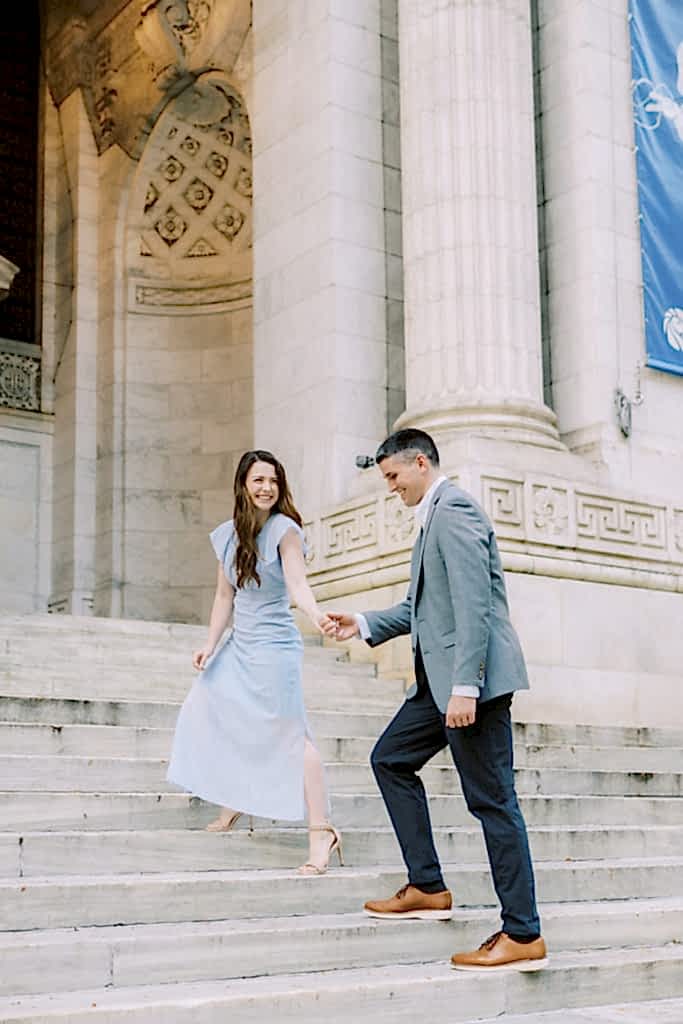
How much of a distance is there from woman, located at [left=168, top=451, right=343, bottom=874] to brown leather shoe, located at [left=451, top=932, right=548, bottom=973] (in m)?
1.13

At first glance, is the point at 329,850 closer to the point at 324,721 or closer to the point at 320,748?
the point at 320,748

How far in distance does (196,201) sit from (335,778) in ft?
41.0

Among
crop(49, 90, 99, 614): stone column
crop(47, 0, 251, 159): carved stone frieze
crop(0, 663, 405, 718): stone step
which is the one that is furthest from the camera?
crop(49, 90, 99, 614): stone column

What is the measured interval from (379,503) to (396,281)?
8.57 feet

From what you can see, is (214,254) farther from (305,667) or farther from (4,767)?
(4,767)

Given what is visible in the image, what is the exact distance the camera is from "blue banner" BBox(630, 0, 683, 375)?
45.8 ft

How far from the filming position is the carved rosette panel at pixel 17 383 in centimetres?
1967

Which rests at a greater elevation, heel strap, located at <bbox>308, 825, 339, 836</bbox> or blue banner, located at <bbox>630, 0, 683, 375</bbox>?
blue banner, located at <bbox>630, 0, 683, 375</bbox>

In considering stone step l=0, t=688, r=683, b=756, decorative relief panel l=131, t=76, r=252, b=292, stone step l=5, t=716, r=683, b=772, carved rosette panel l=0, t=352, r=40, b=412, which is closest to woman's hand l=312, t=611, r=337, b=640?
stone step l=5, t=716, r=683, b=772

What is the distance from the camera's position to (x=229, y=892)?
631 centimetres

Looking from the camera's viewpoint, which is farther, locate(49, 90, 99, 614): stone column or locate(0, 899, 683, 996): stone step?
locate(49, 90, 99, 614): stone column

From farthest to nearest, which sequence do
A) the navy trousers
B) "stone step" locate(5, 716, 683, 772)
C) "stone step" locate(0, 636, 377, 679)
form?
"stone step" locate(0, 636, 377, 679) < "stone step" locate(5, 716, 683, 772) < the navy trousers

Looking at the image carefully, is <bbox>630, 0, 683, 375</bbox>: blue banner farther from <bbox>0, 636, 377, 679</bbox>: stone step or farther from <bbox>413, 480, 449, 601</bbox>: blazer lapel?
<bbox>413, 480, 449, 601</bbox>: blazer lapel

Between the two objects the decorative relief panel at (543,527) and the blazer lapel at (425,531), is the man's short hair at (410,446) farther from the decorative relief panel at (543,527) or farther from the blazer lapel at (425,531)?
the decorative relief panel at (543,527)
